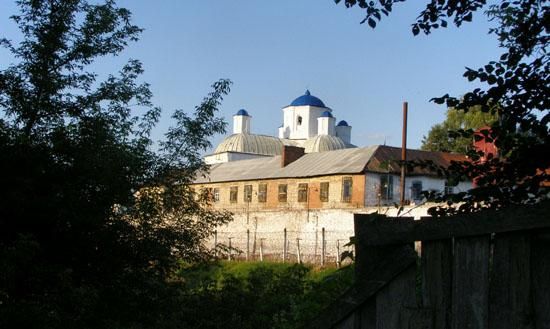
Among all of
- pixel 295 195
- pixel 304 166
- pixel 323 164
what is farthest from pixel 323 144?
pixel 295 195

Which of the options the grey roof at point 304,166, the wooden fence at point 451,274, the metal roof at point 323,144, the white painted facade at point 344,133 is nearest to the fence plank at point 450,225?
the wooden fence at point 451,274

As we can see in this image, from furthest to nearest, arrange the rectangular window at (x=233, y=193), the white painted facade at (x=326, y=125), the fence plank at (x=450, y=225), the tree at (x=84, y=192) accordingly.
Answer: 1. the white painted facade at (x=326, y=125)
2. the rectangular window at (x=233, y=193)
3. the tree at (x=84, y=192)
4. the fence plank at (x=450, y=225)

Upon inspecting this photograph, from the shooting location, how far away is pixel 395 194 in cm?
3869

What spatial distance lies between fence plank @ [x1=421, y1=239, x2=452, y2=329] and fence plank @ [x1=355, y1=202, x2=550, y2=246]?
41 millimetres

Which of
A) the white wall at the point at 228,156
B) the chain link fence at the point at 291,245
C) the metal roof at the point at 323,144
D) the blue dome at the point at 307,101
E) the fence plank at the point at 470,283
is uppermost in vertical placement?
the blue dome at the point at 307,101

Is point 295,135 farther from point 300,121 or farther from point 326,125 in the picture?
point 326,125

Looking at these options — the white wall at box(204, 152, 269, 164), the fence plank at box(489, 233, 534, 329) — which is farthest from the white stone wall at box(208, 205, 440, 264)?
the fence plank at box(489, 233, 534, 329)

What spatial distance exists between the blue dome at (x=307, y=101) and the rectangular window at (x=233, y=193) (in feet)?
98.5

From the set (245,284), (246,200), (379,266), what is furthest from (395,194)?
(379,266)

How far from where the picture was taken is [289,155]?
146 ft

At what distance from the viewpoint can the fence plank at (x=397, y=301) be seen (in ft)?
7.48

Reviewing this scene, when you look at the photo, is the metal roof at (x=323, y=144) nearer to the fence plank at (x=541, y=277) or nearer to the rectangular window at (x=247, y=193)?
the rectangular window at (x=247, y=193)

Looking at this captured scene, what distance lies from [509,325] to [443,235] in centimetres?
33

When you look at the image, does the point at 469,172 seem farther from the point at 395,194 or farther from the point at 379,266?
the point at 395,194
